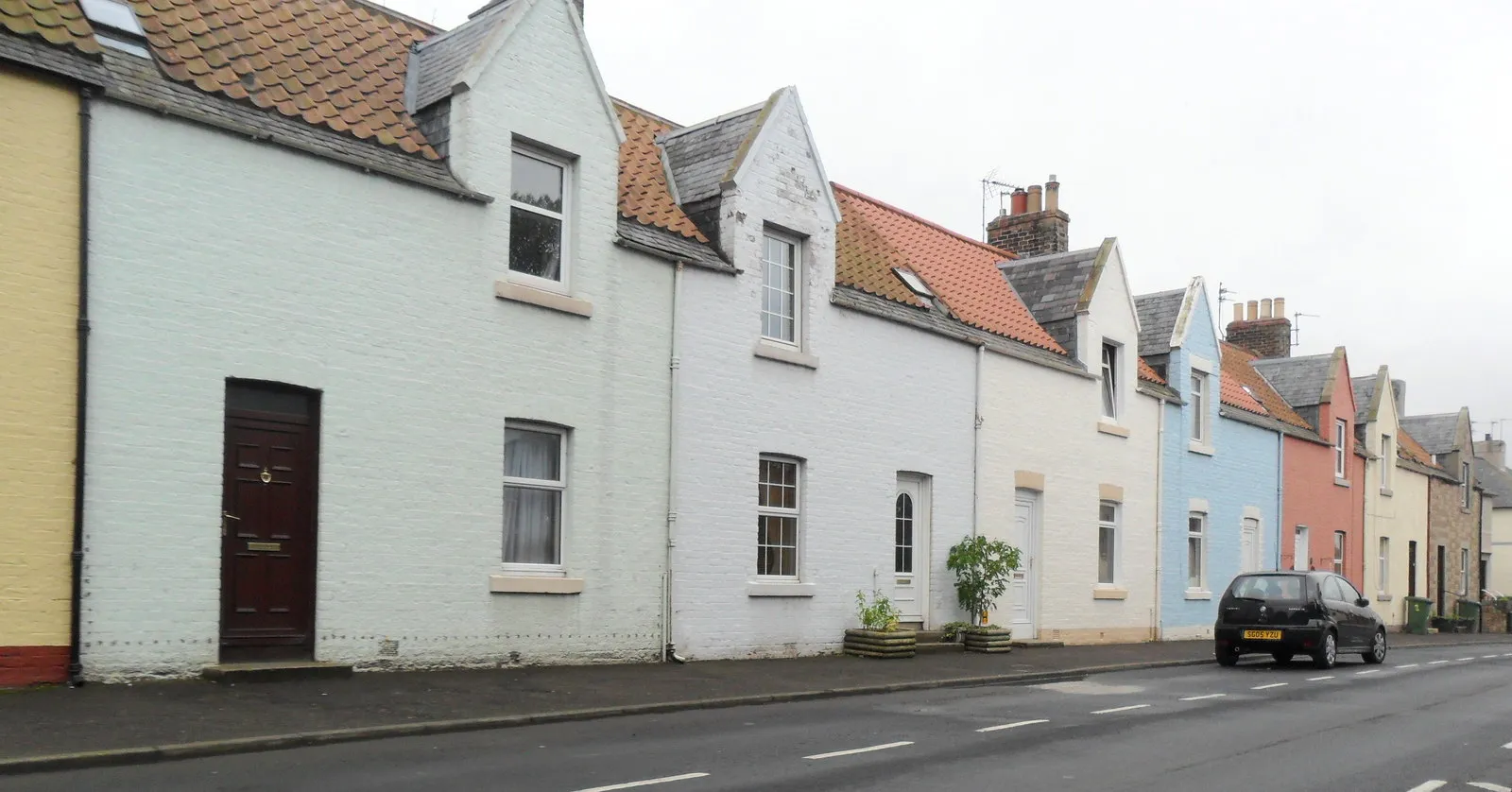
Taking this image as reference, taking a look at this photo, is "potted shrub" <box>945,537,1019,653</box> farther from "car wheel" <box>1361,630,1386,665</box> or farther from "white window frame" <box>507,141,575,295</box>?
"white window frame" <box>507,141,575,295</box>

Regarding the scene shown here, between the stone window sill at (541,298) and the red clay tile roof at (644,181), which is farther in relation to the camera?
the red clay tile roof at (644,181)

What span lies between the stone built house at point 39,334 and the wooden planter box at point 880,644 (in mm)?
10917

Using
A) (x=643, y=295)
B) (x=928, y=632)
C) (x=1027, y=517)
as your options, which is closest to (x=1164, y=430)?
(x=1027, y=517)

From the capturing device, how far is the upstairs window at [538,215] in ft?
51.1

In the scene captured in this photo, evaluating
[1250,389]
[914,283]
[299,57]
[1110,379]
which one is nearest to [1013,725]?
[299,57]

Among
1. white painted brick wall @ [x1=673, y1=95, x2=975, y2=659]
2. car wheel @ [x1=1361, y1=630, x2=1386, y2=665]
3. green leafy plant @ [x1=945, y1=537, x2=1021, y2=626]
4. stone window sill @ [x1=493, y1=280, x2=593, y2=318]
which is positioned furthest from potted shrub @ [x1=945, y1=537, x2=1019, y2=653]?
stone window sill @ [x1=493, y1=280, x2=593, y2=318]

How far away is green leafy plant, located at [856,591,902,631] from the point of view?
1936cm

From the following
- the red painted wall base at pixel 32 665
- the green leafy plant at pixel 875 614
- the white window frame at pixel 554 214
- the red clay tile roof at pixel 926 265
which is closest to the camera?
the red painted wall base at pixel 32 665

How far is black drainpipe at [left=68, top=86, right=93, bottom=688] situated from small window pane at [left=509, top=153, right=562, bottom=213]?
4949 mm

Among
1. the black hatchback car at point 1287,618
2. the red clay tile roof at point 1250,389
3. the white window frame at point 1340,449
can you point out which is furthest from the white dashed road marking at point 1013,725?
the white window frame at point 1340,449

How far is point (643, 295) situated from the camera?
16688 millimetres

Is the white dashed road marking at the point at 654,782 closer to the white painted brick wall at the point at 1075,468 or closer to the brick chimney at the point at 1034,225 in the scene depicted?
the white painted brick wall at the point at 1075,468

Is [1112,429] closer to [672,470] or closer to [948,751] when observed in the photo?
[672,470]

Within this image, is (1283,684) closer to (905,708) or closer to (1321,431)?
(905,708)
